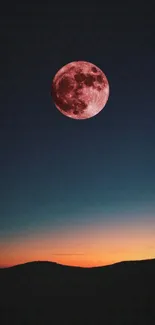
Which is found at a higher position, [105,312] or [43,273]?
[43,273]

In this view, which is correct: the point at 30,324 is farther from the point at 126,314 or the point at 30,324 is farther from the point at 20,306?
the point at 126,314

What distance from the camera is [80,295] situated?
6006 cm

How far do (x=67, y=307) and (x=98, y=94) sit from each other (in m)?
42.5

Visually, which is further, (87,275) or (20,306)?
(87,275)

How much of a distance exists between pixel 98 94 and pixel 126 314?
35.7 meters

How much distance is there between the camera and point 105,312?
4888 cm

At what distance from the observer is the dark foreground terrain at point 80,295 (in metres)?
48.2

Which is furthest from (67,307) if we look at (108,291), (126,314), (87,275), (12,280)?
(12,280)

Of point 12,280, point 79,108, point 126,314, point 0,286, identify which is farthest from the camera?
point 12,280

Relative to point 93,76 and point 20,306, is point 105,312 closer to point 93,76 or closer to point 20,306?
point 20,306

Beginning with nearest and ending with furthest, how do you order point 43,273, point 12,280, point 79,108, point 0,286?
point 79,108
point 0,286
point 12,280
point 43,273

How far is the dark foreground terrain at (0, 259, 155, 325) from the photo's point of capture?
48.2 metres

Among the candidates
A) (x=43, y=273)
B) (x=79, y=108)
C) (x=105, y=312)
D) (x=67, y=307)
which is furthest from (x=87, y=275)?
(x=79, y=108)

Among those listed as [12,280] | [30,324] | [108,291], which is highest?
[12,280]
